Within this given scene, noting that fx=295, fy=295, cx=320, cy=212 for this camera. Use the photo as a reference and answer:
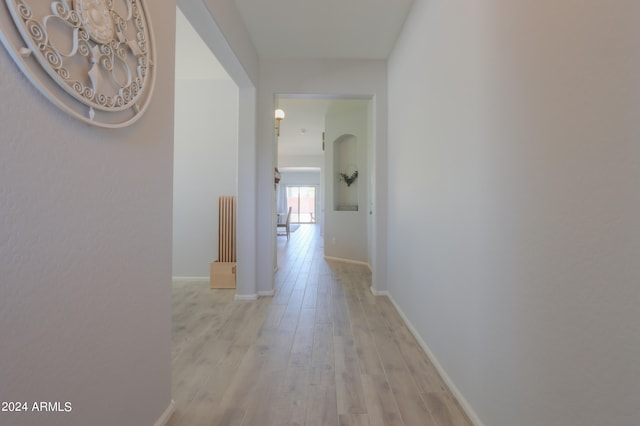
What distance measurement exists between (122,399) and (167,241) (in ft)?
2.03

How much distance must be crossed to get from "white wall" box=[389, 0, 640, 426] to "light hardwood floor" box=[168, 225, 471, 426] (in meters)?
0.30

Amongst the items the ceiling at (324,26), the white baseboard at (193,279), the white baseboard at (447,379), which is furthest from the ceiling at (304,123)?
the white baseboard at (447,379)

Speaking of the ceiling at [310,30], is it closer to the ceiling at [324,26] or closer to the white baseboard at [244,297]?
the ceiling at [324,26]

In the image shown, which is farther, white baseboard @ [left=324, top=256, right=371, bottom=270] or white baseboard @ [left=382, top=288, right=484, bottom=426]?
white baseboard @ [left=324, top=256, right=371, bottom=270]

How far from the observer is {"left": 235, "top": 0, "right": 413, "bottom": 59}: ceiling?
243 centimetres

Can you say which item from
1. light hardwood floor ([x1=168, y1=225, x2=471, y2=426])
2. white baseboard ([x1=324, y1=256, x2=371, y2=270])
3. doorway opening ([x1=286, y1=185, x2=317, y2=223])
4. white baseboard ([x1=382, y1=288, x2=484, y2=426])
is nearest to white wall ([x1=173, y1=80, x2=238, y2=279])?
light hardwood floor ([x1=168, y1=225, x2=471, y2=426])

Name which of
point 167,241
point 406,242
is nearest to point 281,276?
point 406,242

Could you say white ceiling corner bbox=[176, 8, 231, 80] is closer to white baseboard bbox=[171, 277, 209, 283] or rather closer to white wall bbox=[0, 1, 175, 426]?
white wall bbox=[0, 1, 175, 426]

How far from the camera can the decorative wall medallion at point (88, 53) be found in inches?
27.8

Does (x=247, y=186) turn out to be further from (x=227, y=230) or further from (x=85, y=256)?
(x=85, y=256)

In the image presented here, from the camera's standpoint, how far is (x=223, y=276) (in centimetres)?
357

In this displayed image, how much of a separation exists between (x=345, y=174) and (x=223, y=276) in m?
3.52

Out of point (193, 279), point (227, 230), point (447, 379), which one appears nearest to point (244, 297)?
point (227, 230)

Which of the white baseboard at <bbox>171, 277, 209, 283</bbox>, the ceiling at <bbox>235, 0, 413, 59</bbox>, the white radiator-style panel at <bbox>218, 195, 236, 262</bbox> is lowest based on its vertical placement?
the white baseboard at <bbox>171, 277, 209, 283</bbox>
